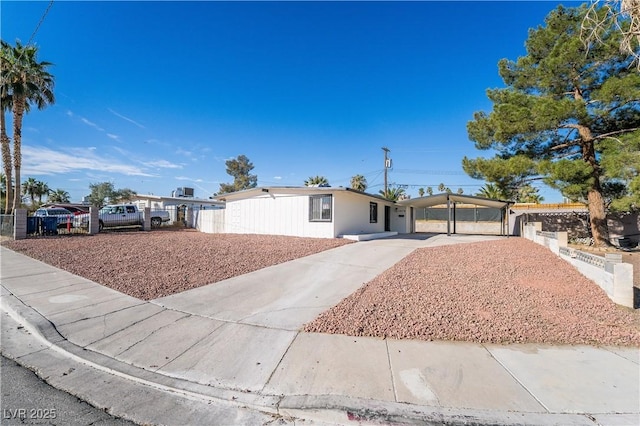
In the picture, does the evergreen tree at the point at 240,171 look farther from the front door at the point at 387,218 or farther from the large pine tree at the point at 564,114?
the large pine tree at the point at 564,114

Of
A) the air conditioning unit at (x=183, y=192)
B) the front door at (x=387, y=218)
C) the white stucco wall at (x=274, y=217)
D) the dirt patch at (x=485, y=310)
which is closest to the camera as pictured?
the dirt patch at (x=485, y=310)

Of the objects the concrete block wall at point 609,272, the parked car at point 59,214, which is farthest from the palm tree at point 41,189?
the concrete block wall at point 609,272

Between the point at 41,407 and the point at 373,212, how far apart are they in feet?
55.5

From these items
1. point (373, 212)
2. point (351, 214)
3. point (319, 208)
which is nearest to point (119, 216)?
point (319, 208)

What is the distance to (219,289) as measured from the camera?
5.50m

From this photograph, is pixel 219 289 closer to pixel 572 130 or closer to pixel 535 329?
pixel 535 329

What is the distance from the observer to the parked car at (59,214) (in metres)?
14.6

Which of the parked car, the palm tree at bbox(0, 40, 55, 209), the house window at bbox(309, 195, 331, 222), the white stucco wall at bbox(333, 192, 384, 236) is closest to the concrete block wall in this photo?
the white stucco wall at bbox(333, 192, 384, 236)

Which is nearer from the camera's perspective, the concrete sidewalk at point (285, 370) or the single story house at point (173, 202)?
the concrete sidewalk at point (285, 370)

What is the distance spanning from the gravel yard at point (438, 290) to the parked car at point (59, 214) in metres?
5.93

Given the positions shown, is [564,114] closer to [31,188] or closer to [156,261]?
[156,261]

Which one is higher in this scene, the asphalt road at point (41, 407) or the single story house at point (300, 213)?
the single story house at point (300, 213)

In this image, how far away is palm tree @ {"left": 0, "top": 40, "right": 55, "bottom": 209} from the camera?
14.6m

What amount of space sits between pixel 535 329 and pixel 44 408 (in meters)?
5.38
